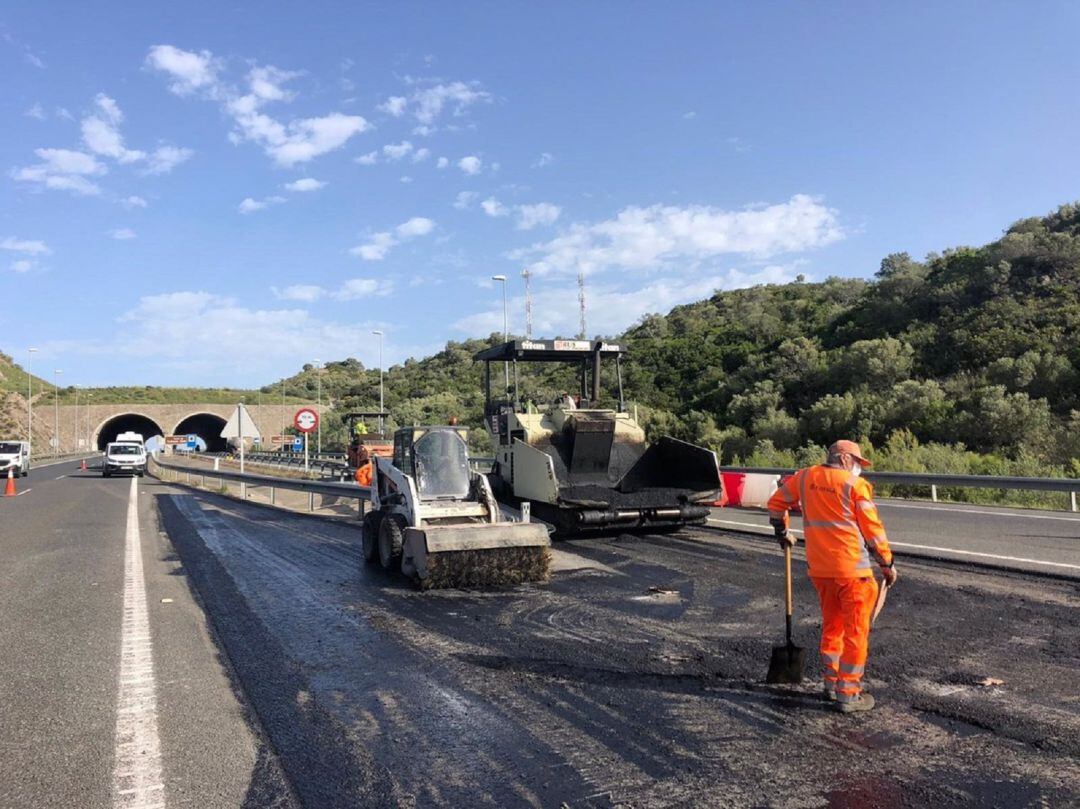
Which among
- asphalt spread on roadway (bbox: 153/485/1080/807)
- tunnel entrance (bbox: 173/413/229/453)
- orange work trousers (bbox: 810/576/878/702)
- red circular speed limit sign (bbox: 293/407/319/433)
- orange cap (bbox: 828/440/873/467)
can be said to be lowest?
asphalt spread on roadway (bbox: 153/485/1080/807)

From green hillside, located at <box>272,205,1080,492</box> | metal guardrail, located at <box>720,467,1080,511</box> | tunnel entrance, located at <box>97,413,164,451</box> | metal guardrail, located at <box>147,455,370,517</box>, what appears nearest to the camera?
metal guardrail, located at <box>720,467,1080,511</box>

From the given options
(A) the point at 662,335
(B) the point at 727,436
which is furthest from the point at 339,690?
(A) the point at 662,335

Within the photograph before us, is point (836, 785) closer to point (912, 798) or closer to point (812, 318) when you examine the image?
point (912, 798)

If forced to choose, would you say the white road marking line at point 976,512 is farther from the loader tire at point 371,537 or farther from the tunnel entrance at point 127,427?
the tunnel entrance at point 127,427

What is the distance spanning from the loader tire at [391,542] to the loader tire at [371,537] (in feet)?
1.06

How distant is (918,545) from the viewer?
990cm

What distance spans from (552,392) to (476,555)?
19.1 feet

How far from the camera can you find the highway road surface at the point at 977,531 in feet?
28.9

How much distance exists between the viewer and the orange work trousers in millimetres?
4465

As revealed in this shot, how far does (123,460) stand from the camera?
37.1m

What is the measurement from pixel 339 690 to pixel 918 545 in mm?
7706

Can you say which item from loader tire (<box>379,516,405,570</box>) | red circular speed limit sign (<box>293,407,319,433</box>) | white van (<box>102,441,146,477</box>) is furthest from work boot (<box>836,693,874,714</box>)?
white van (<box>102,441,146,477</box>)

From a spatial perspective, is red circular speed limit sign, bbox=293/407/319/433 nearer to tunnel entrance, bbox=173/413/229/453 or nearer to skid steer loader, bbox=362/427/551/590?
skid steer loader, bbox=362/427/551/590

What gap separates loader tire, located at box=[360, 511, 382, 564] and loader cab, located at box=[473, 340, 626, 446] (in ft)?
10.1
